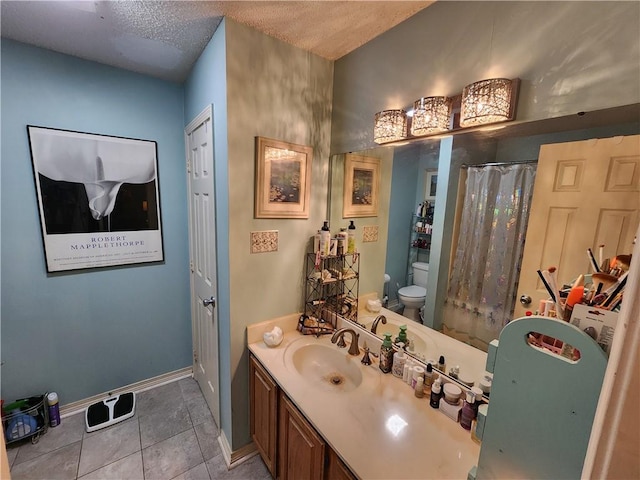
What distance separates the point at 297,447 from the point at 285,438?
126mm

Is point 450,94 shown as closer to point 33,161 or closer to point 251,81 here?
point 251,81

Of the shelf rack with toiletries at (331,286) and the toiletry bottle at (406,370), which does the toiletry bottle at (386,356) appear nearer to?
the toiletry bottle at (406,370)

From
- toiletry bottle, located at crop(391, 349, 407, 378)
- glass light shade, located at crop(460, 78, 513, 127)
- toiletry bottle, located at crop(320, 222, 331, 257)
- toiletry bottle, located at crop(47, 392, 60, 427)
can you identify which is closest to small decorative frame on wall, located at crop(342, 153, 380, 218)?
toiletry bottle, located at crop(320, 222, 331, 257)

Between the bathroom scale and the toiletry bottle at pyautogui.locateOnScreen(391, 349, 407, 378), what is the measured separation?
1915mm

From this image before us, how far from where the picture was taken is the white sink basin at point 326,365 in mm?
1348

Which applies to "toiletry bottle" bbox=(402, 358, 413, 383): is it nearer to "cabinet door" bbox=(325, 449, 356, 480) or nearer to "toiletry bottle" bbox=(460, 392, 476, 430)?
"toiletry bottle" bbox=(460, 392, 476, 430)

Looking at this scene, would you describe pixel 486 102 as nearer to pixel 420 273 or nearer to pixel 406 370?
pixel 420 273

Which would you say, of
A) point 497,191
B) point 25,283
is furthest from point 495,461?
point 25,283

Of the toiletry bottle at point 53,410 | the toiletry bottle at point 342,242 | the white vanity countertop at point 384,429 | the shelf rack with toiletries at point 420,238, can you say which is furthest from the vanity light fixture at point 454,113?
the toiletry bottle at point 53,410

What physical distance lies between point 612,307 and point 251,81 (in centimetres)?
153

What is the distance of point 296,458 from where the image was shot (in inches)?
46.3

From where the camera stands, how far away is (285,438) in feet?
4.14

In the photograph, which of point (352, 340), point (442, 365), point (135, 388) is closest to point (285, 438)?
point (352, 340)

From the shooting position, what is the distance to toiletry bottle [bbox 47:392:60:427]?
1.77 meters
